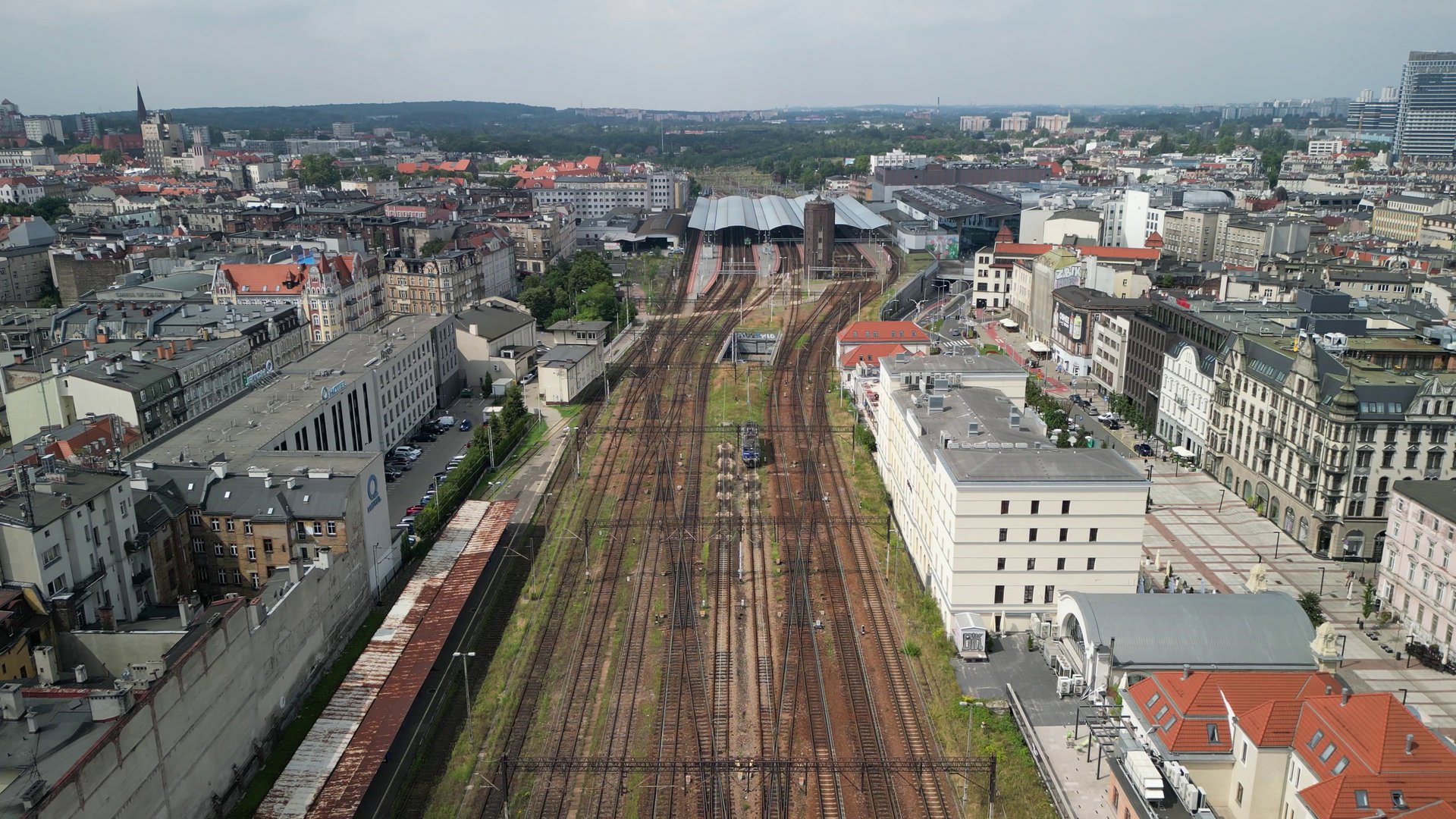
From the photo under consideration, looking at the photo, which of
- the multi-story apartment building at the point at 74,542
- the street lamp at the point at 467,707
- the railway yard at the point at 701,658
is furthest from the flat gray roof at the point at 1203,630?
the multi-story apartment building at the point at 74,542

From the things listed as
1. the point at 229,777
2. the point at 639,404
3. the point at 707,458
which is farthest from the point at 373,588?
the point at 639,404

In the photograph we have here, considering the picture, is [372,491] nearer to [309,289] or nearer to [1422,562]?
[309,289]

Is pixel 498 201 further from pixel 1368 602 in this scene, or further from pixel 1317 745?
pixel 1317 745

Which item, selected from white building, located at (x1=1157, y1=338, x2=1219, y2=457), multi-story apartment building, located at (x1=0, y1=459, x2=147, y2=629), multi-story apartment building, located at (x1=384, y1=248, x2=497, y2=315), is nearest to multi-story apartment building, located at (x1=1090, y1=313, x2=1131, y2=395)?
white building, located at (x1=1157, y1=338, x2=1219, y2=457)

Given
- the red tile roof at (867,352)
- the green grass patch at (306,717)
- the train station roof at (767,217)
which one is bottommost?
the green grass patch at (306,717)

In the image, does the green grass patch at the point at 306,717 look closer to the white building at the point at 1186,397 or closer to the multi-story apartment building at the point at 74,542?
the multi-story apartment building at the point at 74,542
